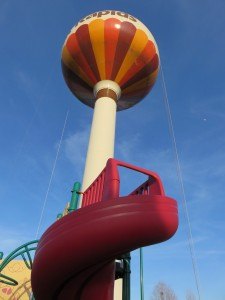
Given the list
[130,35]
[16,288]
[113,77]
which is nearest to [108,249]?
[113,77]

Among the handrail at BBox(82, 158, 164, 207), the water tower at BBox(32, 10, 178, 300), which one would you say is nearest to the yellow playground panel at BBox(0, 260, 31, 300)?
the water tower at BBox(32, 10, 178, 300)

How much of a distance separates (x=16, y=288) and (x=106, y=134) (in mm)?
8877

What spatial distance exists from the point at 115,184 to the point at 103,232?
590 millimetres

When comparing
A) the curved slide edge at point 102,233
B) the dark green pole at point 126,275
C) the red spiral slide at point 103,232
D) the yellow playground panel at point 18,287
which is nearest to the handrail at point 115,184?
the red spiral slide at point 103,232

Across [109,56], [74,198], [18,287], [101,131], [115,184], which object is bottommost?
[115,184]

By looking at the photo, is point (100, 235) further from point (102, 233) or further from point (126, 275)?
point (126, 275)

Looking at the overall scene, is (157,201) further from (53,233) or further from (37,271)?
(37,271)

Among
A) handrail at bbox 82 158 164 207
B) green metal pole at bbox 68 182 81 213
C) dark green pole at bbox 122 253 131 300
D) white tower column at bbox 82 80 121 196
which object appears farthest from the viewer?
white tower column at bbox 82 80 121 196

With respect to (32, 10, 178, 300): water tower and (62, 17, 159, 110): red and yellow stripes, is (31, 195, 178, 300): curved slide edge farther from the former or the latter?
(62, 17, 159, 110): red and yellow stripes

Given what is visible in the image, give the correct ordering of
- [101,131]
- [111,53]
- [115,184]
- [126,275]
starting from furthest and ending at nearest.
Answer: [111,53]
[101,131]
[126,275]
[115,184]

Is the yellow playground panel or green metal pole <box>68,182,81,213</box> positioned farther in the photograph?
the yellow playground panel

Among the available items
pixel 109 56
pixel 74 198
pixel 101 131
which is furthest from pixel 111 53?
pixel 74 198

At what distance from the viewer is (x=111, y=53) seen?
8.45 meters

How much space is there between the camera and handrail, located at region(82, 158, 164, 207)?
348 cm
